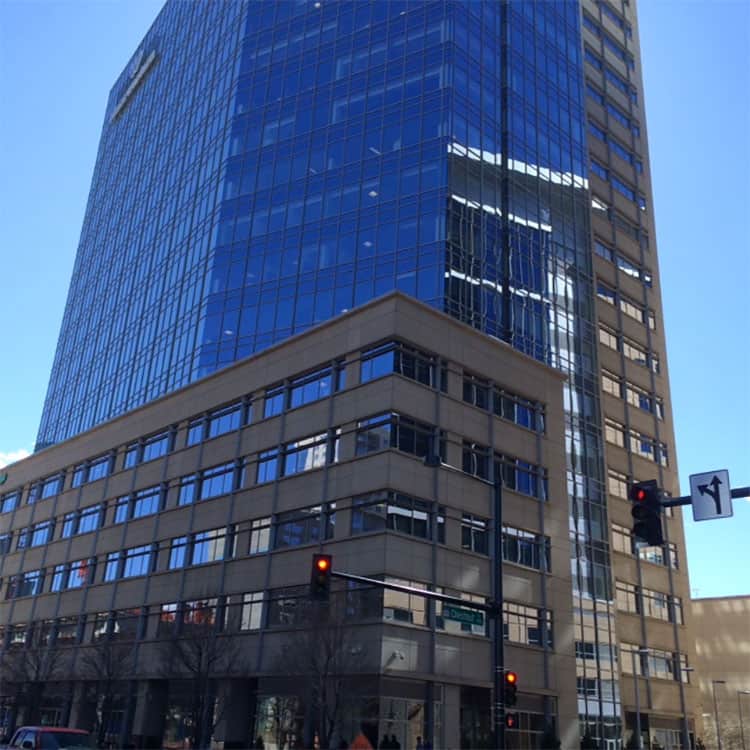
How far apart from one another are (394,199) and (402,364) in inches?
734

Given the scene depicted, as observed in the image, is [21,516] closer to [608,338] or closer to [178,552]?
[178,552]

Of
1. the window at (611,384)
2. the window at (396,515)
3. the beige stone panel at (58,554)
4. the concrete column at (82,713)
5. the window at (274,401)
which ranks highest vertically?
the window at (611,384)

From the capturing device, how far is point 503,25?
63.9 metres

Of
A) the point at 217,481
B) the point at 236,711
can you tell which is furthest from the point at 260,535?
the point at 236,711

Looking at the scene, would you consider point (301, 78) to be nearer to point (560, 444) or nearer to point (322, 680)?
point (560, 444)

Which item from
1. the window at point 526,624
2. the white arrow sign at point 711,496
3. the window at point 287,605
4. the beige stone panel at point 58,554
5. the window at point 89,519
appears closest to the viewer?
the white arrow sign at point 711,496

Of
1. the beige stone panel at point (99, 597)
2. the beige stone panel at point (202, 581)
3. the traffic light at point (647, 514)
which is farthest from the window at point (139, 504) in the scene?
the traffic light at point (647, 514)

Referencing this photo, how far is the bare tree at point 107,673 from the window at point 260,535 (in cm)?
1034

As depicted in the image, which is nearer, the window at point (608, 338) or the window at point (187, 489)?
the window at point (187, 489)

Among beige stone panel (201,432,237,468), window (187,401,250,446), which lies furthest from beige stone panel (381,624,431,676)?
window (187,401,250,446)

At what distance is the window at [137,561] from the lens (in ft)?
163

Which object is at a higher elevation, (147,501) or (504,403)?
(504,403)

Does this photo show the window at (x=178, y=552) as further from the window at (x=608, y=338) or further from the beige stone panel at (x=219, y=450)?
the window at (x=608, y=338)

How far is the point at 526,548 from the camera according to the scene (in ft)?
142
